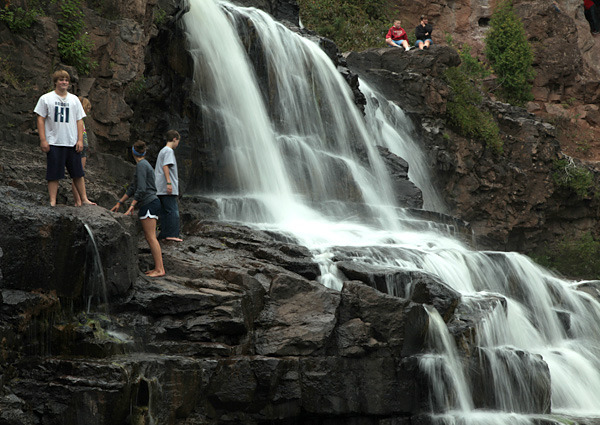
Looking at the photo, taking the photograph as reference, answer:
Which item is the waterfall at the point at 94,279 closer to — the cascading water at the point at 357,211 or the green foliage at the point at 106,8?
the cascading water at the point at 357,211

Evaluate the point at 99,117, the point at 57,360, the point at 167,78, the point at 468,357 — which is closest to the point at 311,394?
the point at 468,357

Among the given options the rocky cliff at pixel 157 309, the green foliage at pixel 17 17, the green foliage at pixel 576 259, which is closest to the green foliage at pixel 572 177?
the green foliage at pixel 576 259

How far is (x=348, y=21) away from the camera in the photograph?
93.2 feet

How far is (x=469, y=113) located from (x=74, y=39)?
14.3 m

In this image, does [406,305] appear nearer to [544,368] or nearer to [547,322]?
[544,368]

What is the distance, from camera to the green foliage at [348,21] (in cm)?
2741

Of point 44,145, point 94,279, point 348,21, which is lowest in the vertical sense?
point 94,279

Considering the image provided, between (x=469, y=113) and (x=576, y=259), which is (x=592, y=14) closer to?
(x=469, y=113)

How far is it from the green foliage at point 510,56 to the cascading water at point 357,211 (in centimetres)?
927

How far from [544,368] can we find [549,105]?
20.7m

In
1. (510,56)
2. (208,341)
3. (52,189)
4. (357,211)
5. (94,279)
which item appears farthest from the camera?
(510,56)

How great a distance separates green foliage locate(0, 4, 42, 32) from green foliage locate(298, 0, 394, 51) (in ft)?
55.6

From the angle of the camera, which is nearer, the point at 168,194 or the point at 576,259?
the point at 168,194

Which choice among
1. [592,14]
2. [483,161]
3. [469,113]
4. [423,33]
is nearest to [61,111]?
[483,161]
